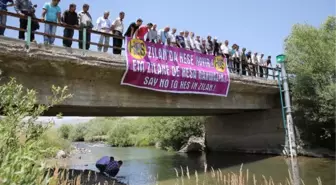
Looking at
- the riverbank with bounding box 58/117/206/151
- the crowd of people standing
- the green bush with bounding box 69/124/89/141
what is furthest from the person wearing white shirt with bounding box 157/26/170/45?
the green bush with bounding box 69/124/89/141

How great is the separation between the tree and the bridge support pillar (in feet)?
4.88

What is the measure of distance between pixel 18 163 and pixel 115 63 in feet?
25.0

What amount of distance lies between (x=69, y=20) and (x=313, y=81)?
1180 centimetres

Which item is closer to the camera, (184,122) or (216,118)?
(216,118)

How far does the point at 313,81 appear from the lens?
14.4 meters

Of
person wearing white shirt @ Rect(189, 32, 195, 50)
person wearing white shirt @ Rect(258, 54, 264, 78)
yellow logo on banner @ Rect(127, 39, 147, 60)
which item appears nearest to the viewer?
yellow logo on banner @ Rect(127, 39, 147, 60)

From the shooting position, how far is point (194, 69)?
458 inches

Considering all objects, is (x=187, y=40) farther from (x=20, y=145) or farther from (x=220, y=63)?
(x=20, y=145)

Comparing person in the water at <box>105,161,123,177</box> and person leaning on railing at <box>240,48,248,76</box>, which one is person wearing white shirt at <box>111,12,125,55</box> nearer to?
person in the water at <box>105,161,123,177</box>

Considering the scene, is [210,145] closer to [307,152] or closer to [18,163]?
[307,152]

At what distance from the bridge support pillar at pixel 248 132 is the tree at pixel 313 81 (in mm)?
1488

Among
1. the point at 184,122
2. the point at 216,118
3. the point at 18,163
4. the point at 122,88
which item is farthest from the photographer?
the point at 184,122

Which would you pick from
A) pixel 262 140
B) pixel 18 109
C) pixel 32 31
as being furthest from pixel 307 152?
pixel 18 109

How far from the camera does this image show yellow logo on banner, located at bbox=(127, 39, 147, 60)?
984 centimetres
